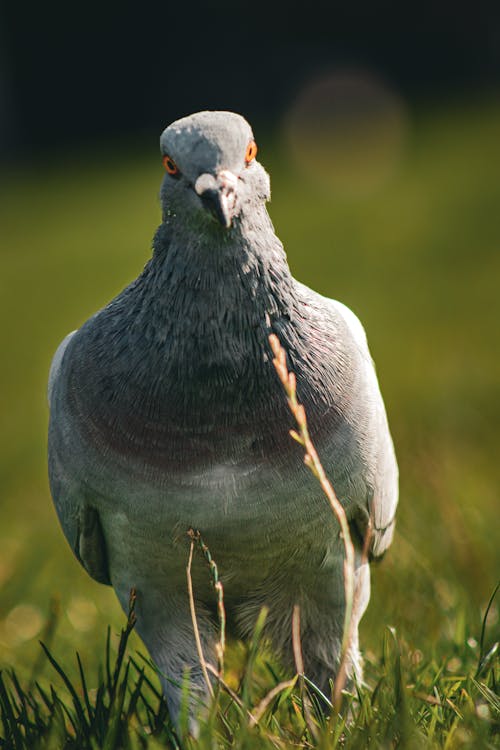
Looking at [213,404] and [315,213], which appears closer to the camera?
[213,404]

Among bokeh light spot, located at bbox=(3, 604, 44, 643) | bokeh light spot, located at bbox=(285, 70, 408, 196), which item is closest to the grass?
bokeh light spot, located at bbox=(3, 604, 44, 643)

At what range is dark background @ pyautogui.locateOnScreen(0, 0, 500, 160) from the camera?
50.4 feet

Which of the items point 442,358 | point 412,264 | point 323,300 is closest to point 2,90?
point 412,264

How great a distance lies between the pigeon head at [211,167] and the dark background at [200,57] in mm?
12903

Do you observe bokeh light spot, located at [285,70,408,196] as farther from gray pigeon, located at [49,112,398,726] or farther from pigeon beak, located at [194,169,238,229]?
pigeon beak, located at [194,169,238,229]

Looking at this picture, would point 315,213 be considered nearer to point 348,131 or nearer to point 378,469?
point 348,131

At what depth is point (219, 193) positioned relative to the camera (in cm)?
256

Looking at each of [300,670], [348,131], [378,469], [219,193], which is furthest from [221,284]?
[348,131]

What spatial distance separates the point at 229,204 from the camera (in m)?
2.58

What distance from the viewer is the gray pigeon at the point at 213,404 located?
2.75m

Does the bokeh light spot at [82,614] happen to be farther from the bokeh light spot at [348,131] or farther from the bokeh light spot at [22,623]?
the bokeh light spot at [348,131]

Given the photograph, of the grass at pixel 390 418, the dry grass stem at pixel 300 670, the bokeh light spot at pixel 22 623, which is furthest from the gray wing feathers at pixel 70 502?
the bokeh light spot at pixel 22 623

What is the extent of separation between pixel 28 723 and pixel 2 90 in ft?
55.9

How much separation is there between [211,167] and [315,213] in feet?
32.9
